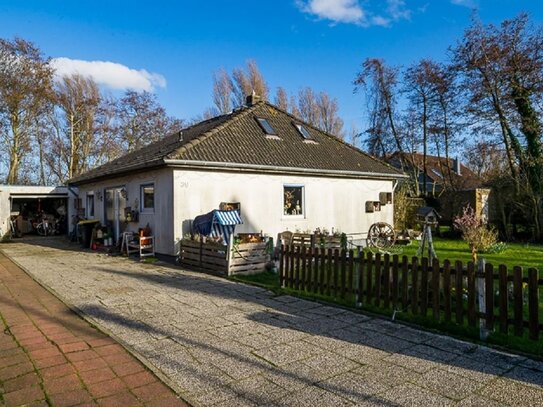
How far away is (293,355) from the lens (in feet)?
13.5

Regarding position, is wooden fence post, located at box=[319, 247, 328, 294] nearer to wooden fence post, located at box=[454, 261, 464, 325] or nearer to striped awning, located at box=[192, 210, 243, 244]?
wooden fence post, located at box=[454, 261, 464, 325]

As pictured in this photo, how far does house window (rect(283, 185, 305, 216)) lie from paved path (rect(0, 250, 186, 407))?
845cm

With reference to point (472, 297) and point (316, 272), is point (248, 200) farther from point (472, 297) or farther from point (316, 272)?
point (472, 297)

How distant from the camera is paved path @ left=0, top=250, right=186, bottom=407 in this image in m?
3.18

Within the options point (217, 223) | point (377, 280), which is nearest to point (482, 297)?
point (377, 280)

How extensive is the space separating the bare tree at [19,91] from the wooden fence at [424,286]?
23721 millimetres

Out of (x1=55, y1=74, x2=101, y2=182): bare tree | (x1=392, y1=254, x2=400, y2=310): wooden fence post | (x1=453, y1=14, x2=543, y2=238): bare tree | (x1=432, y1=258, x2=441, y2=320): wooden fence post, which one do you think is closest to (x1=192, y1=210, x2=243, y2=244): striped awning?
(x1=392, y1=254, x2=400, y2=310): wooden fence post

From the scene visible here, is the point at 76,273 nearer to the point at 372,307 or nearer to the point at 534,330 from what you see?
the point at 372,307

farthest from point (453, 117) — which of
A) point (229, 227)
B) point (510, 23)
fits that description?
point (229, 227)

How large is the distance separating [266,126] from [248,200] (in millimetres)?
3987

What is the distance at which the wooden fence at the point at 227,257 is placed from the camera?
353 inches

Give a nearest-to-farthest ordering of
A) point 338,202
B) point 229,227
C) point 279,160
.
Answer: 1. point 229,227
2. point 279,160
3. point 338,202

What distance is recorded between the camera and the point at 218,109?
3144 cm

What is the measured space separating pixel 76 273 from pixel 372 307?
691 centimetres
